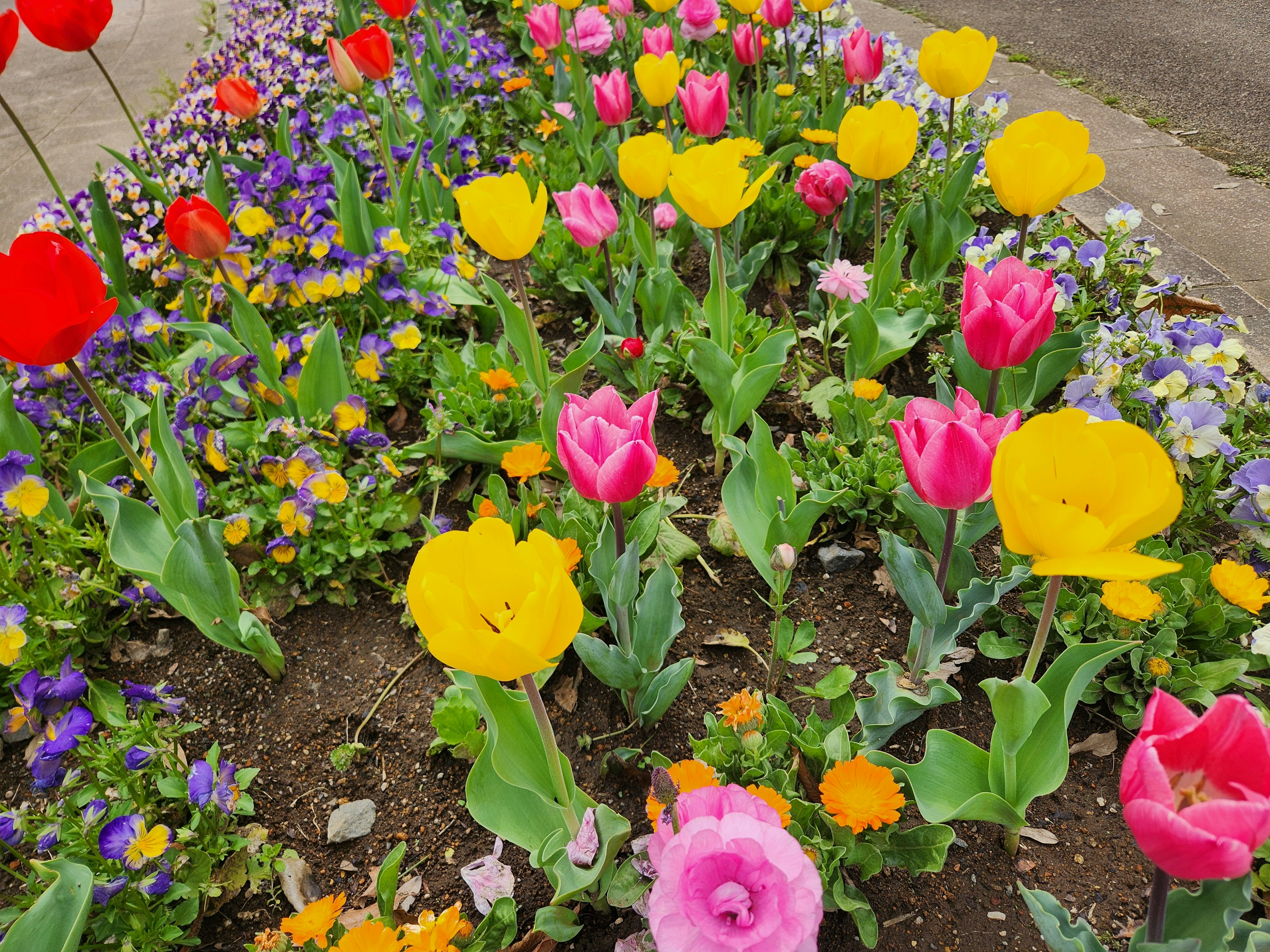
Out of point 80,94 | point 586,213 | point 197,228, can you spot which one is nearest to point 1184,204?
point 586,213

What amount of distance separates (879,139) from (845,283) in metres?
0.33

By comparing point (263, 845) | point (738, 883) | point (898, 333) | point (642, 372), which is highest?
point (738, 883)

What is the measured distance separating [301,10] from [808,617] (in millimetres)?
5238

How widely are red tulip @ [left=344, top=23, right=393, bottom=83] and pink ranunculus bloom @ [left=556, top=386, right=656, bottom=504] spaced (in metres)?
2.06

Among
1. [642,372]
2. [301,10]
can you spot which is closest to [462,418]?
[642,372]

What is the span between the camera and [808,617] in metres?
1.74

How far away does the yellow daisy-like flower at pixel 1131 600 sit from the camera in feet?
4.53

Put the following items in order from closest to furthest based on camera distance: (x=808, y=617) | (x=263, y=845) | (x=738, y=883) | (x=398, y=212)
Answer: (x=738, y=883) < (x=263, y=845) < (x=808, y=617) < (x=398, y=212)

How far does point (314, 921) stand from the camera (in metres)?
1.10

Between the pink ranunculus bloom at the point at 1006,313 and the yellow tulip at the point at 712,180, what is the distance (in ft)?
1.62

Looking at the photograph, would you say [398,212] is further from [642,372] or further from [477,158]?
[642,372]

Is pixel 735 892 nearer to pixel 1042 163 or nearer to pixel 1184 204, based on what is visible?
pixel 1042 163

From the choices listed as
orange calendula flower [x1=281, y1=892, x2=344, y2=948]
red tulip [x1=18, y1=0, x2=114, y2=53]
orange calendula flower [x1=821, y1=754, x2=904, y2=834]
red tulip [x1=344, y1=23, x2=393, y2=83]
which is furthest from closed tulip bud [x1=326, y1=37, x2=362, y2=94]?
orange calendula flower [x1=821, y1=754, x2=904, y2=834]

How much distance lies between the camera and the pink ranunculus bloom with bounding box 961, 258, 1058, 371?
4.50ft
